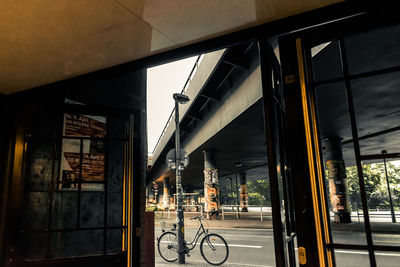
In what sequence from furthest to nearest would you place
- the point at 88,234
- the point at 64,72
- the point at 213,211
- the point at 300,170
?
1. the point at 213,211
2. the point at 88,234
3. the point at 64,72
4. the point at 300,170

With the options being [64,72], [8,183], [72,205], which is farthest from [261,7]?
[8,183]

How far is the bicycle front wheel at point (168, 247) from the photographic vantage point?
7.62 metres

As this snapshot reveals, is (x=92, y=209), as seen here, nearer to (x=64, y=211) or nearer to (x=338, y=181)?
(x=64, y=211)

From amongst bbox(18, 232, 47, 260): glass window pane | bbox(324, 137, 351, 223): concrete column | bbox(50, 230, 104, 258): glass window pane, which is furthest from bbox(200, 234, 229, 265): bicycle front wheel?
bbox(324, 137, 351, 223): concrete column

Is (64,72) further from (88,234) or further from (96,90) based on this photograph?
(88,234)

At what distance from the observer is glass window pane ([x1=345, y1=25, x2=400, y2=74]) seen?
6219 millimetres

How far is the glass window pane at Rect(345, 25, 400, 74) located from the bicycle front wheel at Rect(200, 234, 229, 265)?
549 centimetres

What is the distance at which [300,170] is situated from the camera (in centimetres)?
233

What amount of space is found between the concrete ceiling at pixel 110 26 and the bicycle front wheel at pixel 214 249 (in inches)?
219

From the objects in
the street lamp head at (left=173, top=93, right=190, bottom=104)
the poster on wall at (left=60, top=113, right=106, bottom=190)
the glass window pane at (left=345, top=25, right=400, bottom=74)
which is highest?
the glass window pane at (left=345, top=25, right=400, bottom=74)

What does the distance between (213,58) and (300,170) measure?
28.0 ft

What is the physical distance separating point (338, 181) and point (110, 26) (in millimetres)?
15770

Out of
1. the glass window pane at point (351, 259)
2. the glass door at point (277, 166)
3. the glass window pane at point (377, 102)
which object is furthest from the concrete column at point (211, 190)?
the glass door at point (277, 166)

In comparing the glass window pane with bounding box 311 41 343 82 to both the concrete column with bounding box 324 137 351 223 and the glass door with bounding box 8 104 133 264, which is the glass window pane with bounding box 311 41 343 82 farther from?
the concrete column with bounding box 324 137 351 223
